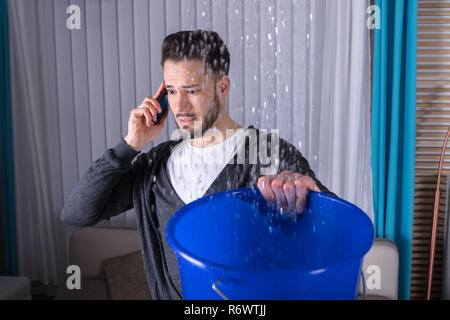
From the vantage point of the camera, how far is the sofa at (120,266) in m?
1.76

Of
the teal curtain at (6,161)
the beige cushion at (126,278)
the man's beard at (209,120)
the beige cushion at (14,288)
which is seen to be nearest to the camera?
the man's beard at (209,120)

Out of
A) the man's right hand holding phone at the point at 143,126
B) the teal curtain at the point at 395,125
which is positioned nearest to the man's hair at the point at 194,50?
the man's right hand holding phone at the point at 143,126

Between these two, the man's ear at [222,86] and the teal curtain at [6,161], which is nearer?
the man's ear at [222,86]

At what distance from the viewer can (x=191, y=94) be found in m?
1.08

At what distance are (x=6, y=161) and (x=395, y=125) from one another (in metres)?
1.88

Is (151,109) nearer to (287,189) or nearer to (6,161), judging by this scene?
(287,189)

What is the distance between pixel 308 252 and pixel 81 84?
5.32 feet

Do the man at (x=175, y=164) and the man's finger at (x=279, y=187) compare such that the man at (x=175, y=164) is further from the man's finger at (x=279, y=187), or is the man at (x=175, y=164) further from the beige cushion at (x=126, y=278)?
the beige cushion at (x=126, y=278)

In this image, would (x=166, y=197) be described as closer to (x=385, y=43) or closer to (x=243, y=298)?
(x=243, y=298)

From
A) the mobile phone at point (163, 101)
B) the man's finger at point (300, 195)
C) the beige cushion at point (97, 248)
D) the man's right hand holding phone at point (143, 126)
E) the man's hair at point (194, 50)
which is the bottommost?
the beige cushion at point (97, 248)

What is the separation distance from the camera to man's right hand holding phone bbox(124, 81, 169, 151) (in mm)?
997

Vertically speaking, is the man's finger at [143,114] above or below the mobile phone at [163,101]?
below

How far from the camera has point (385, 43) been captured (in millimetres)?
1735
